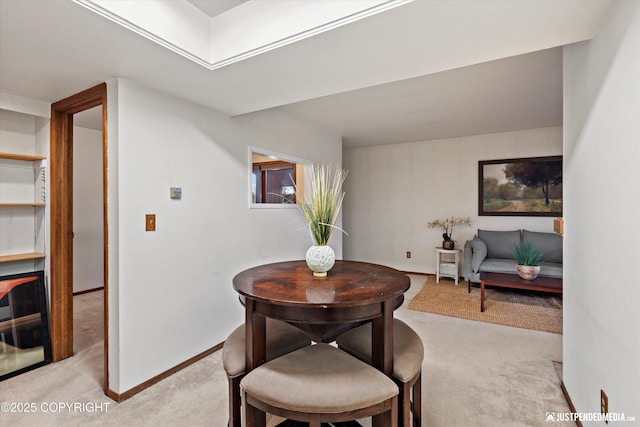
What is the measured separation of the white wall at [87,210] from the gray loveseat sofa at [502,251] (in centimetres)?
535

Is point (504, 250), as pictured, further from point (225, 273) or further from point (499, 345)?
point (225, 273)

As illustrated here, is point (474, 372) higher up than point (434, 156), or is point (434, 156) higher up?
point (434, 156)

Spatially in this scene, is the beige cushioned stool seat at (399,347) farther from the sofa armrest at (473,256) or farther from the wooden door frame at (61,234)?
the sofa armrest at (473,256)

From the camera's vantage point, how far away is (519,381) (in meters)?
2.08

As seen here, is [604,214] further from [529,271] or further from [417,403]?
[529,271]

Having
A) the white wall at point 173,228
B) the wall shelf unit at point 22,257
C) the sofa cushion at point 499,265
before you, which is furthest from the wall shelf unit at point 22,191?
the sofa cushion at point 499,265

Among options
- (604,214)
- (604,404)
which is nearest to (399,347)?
(604,404)

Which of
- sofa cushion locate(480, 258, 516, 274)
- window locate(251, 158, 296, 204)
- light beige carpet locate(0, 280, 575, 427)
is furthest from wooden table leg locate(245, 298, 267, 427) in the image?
sofa cushion locate(480, 258, 516, 274)

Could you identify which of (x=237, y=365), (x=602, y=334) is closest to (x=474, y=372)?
(x=602, y=334)

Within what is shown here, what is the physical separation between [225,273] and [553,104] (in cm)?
400

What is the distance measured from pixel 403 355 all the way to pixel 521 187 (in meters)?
4.31

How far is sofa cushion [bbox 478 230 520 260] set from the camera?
4375mm

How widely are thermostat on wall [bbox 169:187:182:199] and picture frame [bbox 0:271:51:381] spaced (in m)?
1.36

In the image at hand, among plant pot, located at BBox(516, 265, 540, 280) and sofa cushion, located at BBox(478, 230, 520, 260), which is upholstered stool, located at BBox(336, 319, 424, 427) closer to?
plant pot, located at BBox(516, 265, 540, 280)
